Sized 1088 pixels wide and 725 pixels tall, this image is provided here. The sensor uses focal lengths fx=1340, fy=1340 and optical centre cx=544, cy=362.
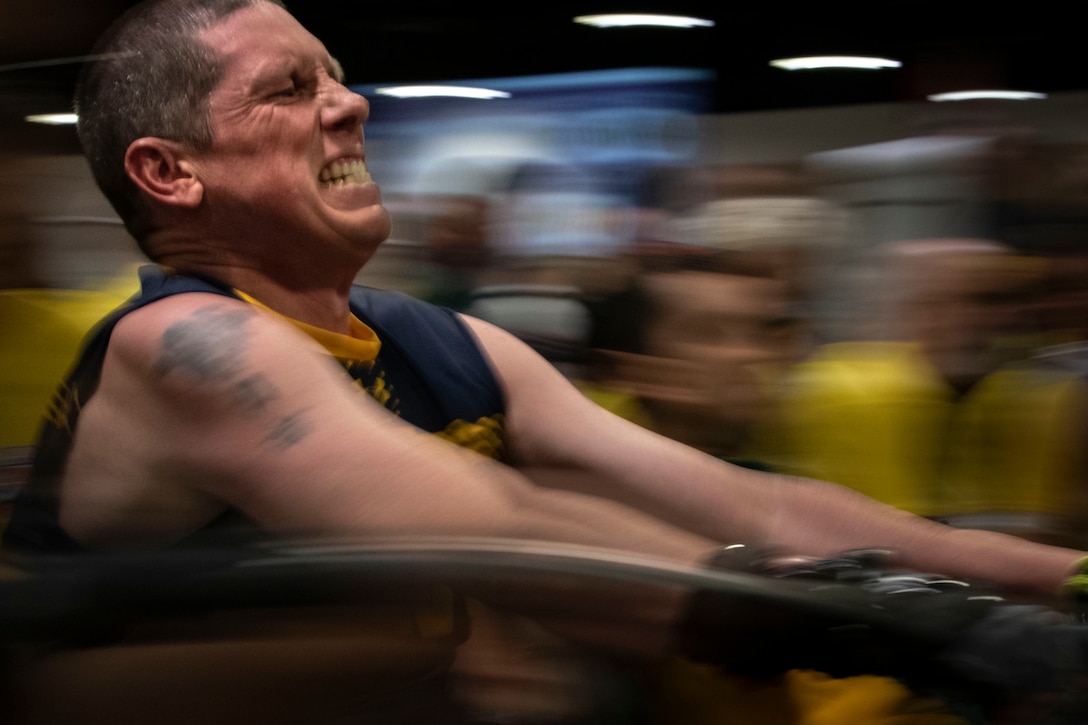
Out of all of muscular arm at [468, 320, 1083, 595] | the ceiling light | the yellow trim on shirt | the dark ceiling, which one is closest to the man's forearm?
muscular arm at [468, 320, 1083, 595]

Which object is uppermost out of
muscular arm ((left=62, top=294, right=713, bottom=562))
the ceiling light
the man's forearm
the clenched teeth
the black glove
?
the ceiling light

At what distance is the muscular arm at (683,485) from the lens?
4.11 ft

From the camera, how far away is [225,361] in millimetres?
1018

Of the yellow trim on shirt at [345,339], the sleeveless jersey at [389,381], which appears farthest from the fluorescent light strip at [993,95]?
the yellow trim on shirt at [345,339]

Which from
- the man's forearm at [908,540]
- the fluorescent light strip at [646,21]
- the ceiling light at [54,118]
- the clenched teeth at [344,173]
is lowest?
the man's forearm at [908,540]

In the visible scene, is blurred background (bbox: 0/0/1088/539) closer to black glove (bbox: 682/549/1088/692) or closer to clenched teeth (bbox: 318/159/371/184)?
clenched teeth (bbox: 318/159/371/184)

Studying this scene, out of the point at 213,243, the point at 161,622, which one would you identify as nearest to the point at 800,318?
the point at 213,243

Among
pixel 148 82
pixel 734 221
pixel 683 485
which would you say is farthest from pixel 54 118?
pixel 734 221

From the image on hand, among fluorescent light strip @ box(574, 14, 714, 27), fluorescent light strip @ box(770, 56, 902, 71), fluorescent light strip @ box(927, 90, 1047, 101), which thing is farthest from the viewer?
fluorescent light strip @ box(574, 14, 714, 27)

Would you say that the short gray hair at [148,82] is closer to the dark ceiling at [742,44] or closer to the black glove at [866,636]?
the black glove at [866,636]

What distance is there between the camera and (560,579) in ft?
2.48

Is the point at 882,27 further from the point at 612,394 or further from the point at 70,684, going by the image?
the point at 70,684

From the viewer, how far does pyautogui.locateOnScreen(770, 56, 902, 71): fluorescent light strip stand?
8.33ft

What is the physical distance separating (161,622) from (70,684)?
0.23ft
